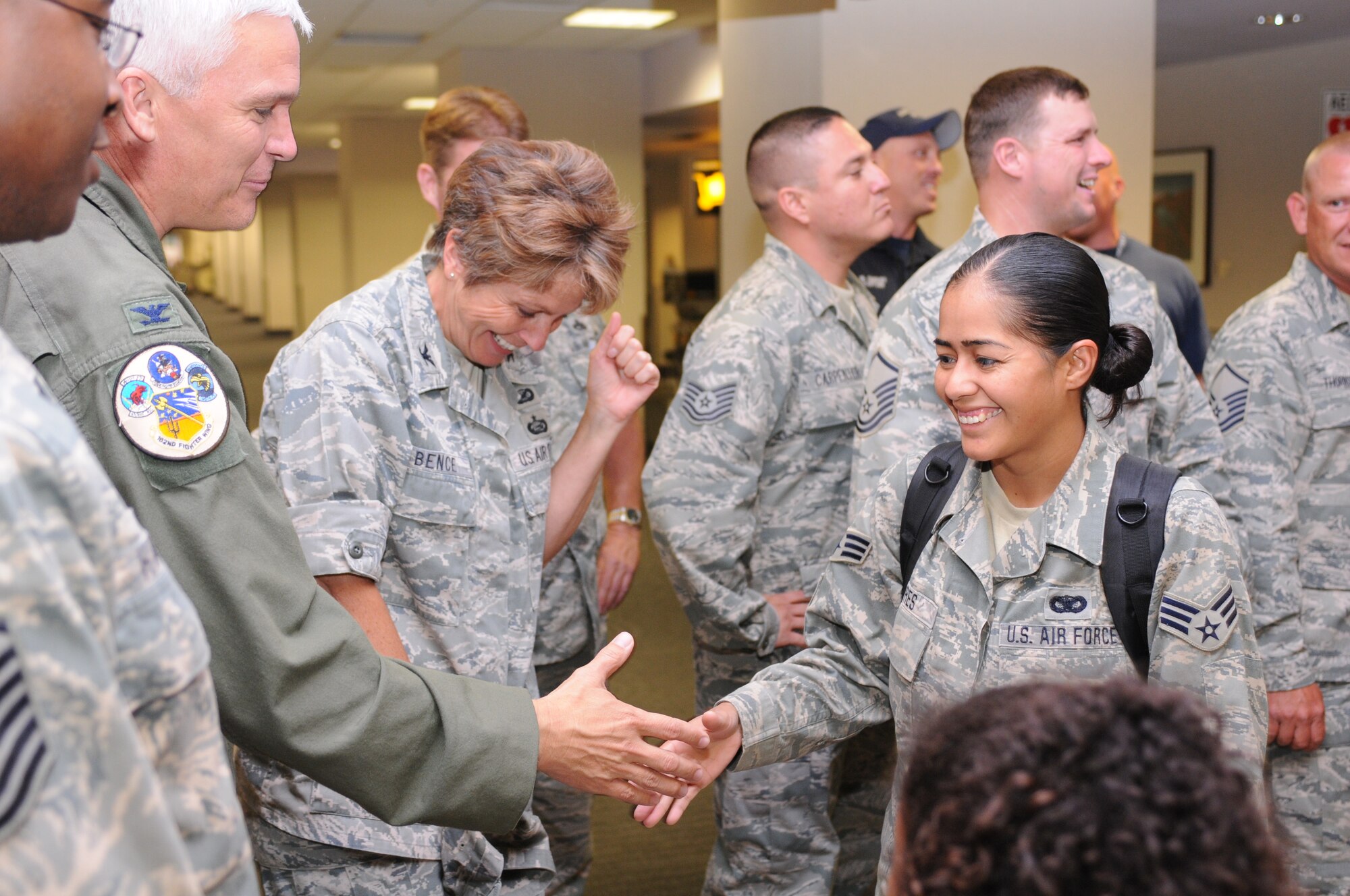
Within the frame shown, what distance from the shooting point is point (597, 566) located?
9.37 ft

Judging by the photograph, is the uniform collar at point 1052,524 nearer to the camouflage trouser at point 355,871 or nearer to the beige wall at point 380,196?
the camouflage trouser at point 355,871

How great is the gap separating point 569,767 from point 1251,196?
8.01 m

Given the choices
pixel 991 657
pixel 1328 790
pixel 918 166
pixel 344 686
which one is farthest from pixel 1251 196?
pixel 344 686

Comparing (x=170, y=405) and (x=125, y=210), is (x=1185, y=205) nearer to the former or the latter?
(x=125, y=210)

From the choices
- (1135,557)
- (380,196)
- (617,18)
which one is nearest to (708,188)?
(617,18)

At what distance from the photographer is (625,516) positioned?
9.60ft

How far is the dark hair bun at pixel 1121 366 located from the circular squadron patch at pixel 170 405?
1.23m

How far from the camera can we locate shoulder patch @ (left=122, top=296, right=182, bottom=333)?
1123mm

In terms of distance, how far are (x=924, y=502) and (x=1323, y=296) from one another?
4.91ft

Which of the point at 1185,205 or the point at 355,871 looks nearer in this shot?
the point at 355,871

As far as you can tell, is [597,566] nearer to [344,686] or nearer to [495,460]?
[495,460]

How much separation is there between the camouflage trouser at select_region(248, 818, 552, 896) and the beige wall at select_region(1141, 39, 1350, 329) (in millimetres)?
7252

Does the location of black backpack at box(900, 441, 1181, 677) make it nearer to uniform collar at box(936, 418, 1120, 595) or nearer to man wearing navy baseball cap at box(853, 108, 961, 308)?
uniform collar at box(936, 418, 1120, 595)

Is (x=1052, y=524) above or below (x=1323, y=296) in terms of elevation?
below
